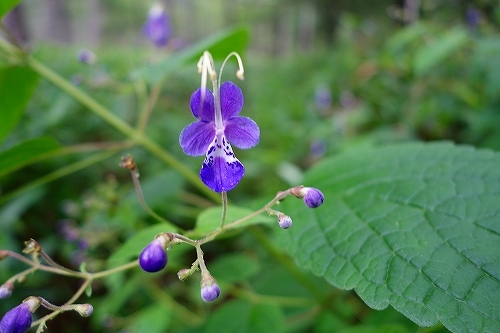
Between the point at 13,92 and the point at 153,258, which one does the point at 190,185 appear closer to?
the point at 13,92

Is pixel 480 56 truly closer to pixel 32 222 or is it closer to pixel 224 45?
pixel 224 45

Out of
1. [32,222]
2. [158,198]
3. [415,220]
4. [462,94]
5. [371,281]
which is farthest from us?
[462,94]

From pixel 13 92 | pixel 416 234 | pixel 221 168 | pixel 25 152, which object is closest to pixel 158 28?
pixel 13 92

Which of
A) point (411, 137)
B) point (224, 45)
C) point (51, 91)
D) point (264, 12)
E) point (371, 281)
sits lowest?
point (264, 12)

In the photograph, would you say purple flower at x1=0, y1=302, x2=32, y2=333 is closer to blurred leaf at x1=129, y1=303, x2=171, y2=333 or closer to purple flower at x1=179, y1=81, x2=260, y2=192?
purple flower at x1=179, y1=81, x2=260, y2=192

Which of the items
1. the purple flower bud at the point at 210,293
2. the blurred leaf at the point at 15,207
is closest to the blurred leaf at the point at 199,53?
the purple flower bud at the point at 210,293

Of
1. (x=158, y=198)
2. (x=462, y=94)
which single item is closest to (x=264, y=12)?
(x=462, y=94)

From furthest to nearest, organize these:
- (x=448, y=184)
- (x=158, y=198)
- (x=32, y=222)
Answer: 1. (x=32, y=222)
2. (x=158, y=198)
3. (x=448, y=184)

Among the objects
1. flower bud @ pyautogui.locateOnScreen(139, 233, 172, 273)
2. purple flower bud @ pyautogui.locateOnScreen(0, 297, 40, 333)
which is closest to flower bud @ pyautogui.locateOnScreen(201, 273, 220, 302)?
→ flower bud @ pyautogui.locateOnScreen(139, 233, 172, 273)
